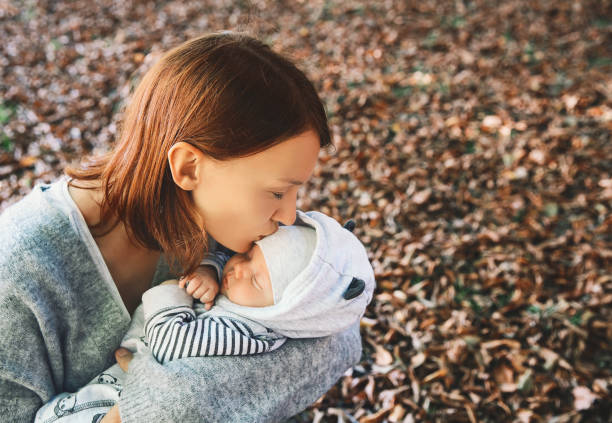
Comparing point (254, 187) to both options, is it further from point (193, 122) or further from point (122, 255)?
point (122, 255)

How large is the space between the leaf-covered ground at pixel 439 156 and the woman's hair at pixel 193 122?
0.35 meters

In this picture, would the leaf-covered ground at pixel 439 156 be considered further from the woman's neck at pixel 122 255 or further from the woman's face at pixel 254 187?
the woman's neck at pixel 122 255

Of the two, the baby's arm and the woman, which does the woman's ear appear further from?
the baby's arm

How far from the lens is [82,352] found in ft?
6.12

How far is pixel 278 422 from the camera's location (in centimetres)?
188

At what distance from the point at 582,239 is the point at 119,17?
22.6 feet

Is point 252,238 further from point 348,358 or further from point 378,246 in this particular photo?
point 378,246

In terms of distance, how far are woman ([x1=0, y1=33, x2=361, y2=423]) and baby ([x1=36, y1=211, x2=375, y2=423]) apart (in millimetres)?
63

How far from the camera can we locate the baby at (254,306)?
173 centimetres

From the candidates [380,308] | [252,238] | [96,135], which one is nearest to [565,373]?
[380,308]

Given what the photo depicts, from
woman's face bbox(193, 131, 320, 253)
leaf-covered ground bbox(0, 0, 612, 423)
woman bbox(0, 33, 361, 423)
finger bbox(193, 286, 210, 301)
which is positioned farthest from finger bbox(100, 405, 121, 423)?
leaf-covered ground bbox(0, 0, 612, 423)

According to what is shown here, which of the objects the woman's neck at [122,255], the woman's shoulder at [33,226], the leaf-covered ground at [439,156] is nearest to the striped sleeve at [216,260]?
the woman's neck at [122,255]

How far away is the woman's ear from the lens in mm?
1607

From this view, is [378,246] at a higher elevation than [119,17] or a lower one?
lower
